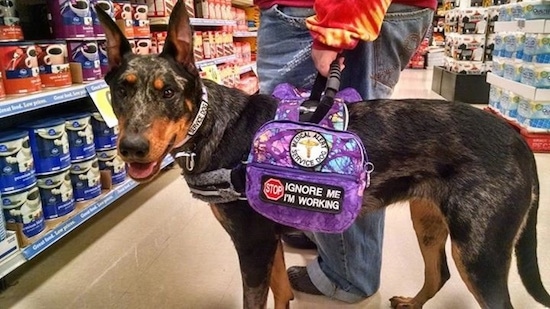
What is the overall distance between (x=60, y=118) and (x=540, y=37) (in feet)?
12.1

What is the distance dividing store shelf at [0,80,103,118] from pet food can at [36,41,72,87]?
6cm

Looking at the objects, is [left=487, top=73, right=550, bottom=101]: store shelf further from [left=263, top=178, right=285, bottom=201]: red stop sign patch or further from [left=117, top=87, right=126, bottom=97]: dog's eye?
[left=117, top=87, right=126, bottom=97]: dog's eye

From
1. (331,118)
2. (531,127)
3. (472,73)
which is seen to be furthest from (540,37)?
(331,118)

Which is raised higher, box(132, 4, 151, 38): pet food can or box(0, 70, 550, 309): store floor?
box(132, 4, 151, 38): pet food can

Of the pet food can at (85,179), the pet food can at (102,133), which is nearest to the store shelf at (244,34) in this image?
the pet food can at (102,133)

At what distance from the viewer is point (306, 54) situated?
5.14ft

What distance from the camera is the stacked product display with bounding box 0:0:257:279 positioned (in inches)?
73.2

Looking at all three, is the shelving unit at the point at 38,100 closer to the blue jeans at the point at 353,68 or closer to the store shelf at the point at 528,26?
the blue jeans at the point at 353,68

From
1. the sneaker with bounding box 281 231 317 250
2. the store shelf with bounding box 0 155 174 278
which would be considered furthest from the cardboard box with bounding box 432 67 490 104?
the store shelf with bounding box 0 155 174 278

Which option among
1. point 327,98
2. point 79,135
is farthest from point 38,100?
point 327,98

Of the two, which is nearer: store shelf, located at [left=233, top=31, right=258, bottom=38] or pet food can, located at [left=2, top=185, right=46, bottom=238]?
pet food can, located at [left=2, top=185, right=46, bottom=238]

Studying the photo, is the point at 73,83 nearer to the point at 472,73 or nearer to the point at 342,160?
the point at 342,160

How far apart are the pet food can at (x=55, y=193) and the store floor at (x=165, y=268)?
25cm

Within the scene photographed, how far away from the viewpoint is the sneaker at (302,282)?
1889 millimetres
